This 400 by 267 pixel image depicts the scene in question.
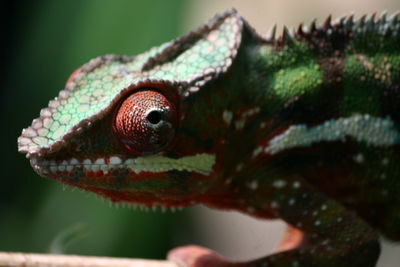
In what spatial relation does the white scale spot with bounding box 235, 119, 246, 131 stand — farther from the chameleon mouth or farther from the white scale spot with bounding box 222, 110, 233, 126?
the chameleon mouth

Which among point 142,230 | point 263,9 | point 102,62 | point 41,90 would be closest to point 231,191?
point 102,62

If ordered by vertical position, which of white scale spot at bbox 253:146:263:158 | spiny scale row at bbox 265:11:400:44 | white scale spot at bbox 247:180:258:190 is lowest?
white scale spot at bbox 247:180:258:190

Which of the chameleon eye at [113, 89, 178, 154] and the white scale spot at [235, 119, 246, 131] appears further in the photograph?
the white scale spot at [235, 119, 246, 131]

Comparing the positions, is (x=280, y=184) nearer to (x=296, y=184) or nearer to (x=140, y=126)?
(x=296, y=184)

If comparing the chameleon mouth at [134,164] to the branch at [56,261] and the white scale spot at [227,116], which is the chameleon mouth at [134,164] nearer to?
the white scale spot at [227,116]

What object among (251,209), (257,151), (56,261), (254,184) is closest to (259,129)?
(257,151)

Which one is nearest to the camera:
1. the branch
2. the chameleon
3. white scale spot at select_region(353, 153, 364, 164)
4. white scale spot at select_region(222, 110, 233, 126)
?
the branch

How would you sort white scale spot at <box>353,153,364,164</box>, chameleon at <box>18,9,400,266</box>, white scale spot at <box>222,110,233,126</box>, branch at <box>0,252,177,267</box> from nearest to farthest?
branch at <box>0,252,177,267</box> < chameleon at <box>18,9,400,266</box> < white scale spot at <box>222,110,233,126</box> < white scale spot at <box>353,153,364,164</box>

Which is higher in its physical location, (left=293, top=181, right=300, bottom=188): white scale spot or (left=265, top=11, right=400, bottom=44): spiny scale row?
(left=265, top=11, right=400, bottom=44): spiny scale row

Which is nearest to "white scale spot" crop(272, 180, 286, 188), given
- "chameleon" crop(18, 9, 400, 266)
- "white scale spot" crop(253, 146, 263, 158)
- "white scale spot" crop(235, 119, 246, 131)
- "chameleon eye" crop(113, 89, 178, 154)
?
"chameleon" crop(18, 9, 400, 266)
